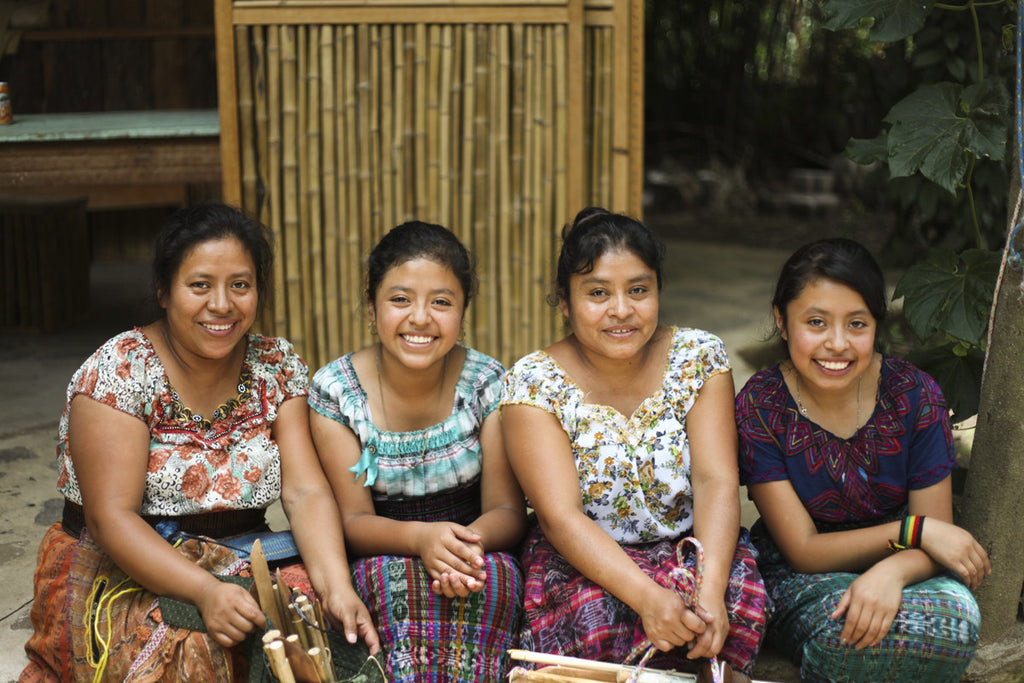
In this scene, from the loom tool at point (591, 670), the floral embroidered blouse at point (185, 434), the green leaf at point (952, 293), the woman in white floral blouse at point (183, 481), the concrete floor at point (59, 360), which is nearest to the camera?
the loom tool at point (591, 670)

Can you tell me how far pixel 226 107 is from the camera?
12.3ft

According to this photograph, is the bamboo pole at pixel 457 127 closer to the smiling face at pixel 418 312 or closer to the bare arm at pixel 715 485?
the smiling face at pixel 418 312

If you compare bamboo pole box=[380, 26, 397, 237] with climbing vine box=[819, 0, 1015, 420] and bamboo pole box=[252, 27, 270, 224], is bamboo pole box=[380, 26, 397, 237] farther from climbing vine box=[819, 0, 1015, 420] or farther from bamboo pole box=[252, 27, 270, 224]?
climbing vine box=[819, 0, 1015, 420]

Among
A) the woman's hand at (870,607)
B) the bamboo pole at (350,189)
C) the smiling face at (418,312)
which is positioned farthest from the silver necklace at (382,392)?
the bamboo pole at (350,189)

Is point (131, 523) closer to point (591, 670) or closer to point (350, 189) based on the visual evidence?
point (591, 670)

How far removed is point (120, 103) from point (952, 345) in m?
5.02

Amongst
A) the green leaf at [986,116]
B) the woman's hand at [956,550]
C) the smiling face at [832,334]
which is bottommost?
the woman's hand at [956,550]

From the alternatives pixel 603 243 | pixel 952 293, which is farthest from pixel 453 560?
pixel 952 293

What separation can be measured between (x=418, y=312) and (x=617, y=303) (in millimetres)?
449

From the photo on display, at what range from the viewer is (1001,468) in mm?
2389

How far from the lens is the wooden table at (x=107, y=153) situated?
374cm

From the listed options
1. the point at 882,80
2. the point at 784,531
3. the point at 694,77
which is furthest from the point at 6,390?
the point at 694,77

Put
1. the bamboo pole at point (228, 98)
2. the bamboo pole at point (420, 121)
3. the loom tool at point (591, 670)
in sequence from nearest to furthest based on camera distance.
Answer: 1. the loom tool at point (591, 670)
2. the bamboo pole at point (228, 98)
3. the bamboo pole at point (420, 121)

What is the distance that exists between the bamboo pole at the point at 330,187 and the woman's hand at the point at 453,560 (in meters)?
1.86
